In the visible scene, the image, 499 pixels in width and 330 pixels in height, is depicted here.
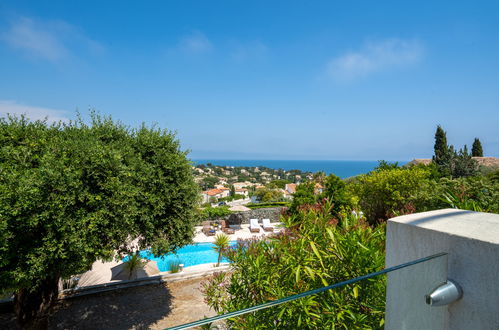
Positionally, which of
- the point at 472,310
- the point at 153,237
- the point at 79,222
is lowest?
the point at 153,237

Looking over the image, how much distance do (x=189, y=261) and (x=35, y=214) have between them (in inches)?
570

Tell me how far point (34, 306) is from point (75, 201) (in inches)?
149

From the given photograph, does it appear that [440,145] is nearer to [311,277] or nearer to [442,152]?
[442,152]

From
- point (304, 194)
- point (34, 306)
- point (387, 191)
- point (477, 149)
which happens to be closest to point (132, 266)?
point (34, 306)

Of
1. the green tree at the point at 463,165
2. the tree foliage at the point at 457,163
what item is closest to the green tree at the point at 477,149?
the tree foliage at the point at 457,163

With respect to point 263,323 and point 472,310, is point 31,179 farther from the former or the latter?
point 472,310

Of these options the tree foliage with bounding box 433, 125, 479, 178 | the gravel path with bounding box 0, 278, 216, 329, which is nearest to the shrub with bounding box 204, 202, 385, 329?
the gravel path with bounding box 0, 278, 216, 329

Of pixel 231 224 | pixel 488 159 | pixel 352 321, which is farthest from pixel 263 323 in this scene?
pixel 488 159

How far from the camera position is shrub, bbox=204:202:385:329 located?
252 cm

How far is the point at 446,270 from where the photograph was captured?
48.9 inches

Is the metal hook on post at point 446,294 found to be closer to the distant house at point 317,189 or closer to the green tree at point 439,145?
the distant house at point 317,189

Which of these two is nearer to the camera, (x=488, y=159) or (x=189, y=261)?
(x=189, y=261)

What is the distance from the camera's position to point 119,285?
9953mm

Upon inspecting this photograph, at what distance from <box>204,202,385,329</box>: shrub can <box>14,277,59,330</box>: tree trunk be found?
18.6ft
